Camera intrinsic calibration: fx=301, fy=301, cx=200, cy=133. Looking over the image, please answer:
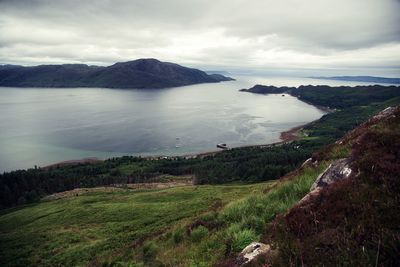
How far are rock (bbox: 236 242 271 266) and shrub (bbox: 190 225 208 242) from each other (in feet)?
18.0

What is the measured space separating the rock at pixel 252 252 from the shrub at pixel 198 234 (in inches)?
215

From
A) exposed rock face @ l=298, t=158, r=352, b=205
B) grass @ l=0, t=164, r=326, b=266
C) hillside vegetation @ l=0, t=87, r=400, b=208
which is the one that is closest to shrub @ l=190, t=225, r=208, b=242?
grass @ l=0, t=164, r=326, b=266

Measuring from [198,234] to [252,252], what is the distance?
6.13 m

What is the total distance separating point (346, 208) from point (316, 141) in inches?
7659

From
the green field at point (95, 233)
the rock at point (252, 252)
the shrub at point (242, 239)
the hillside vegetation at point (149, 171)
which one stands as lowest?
the hillside vegetation at point (149, 171)

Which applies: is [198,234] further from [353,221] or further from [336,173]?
[353,221]

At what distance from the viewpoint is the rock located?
28.2 feet

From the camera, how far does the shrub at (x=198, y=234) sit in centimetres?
1459

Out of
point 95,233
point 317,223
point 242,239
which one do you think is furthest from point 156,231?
point 317,223

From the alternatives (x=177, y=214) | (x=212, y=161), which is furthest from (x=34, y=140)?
(x=177, y=214)

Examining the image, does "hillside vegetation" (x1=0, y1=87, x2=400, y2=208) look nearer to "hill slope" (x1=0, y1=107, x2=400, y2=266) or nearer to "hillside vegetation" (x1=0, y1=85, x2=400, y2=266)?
"hillside vegetation" (x1=0, y1=85, x2=400, y2=266)

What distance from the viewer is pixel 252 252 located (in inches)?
357

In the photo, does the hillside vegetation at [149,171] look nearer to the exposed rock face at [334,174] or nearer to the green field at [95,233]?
the green field at [95,233]

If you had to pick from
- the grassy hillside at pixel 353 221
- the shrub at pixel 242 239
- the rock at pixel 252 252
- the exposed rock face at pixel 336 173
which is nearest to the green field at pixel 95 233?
the shrub at pixel 242 239
